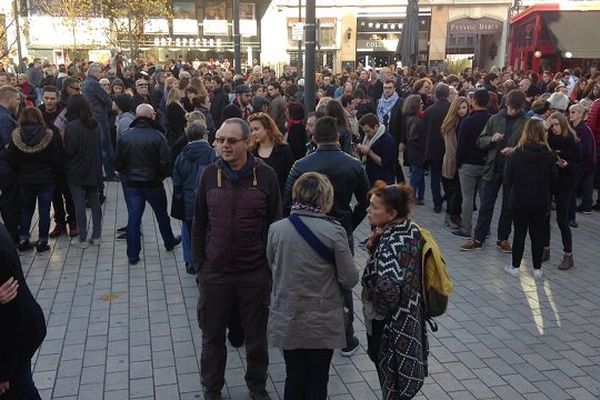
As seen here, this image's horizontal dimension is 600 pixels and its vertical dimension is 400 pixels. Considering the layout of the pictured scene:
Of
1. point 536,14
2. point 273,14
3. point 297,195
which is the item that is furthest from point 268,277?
point 273,14

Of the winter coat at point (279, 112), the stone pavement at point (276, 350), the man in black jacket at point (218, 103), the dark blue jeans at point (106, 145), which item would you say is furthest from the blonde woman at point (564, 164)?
the dark blue jeans at point (106, 145)

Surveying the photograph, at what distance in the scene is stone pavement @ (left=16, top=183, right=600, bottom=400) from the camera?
4645 millimetres

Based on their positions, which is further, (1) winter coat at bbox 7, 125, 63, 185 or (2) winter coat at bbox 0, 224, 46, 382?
(1) winter coat at bbox 7, 125, 63, 185

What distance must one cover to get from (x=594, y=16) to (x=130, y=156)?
23.0m

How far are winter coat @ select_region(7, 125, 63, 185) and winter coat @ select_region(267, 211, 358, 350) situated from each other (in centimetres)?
478

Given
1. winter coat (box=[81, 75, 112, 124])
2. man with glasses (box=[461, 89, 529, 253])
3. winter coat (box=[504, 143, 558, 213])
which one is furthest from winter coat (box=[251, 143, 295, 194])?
winter coat (box=[81, 75, 112, 124])

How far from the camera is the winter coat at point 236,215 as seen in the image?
4.09 metres

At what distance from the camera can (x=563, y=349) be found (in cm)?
527

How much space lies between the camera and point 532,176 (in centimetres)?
648

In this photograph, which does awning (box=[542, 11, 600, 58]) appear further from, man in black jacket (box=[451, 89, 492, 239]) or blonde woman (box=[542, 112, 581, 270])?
blonde woman (box=[542, 112, 581, 270])

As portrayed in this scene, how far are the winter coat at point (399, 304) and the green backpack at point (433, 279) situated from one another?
0.11 feet

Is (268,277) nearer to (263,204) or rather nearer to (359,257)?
(263,204)

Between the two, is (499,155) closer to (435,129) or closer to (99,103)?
(435,129)

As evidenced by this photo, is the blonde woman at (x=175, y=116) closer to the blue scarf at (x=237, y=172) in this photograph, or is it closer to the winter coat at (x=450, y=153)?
the winter coat at (x=450, y=153)
